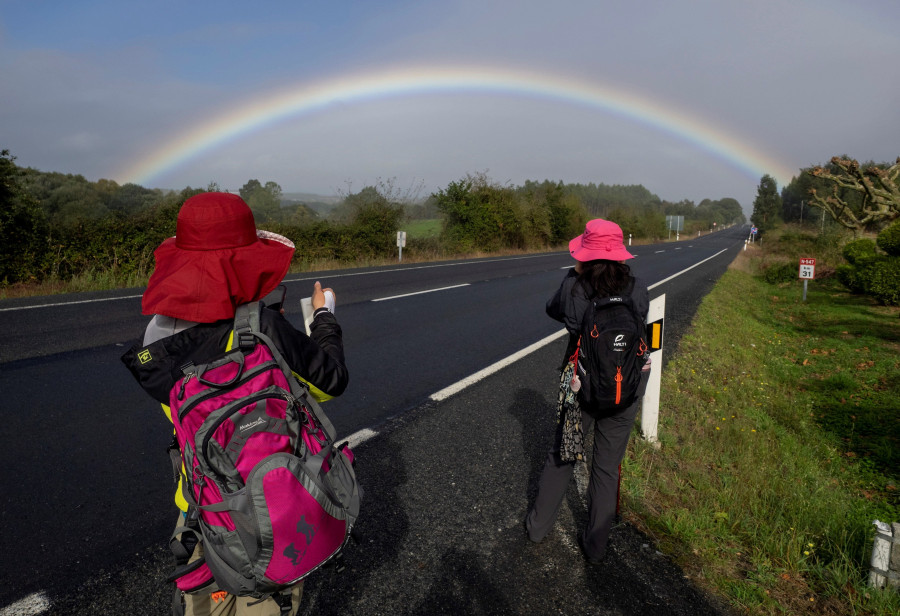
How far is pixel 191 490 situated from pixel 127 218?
1516 centimetres

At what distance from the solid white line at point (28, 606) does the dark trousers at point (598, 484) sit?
2328 millimetres

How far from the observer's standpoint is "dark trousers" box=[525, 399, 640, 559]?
2.91 m

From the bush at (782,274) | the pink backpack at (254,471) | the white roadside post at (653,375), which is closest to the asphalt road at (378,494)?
the white roadside post at (653,375)

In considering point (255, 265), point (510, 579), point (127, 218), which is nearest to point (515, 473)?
point (510, 579)

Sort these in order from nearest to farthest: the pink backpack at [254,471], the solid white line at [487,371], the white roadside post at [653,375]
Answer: the pink backpack at [254,471] < the white roadside post at [653,375] < the solid white line at [487,371]

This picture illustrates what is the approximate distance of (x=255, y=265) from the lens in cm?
162

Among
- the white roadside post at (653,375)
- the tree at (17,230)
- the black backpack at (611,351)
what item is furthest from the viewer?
the tree at (17,230)

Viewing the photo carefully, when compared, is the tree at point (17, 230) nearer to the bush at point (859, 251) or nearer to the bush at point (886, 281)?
the bush at point (886, 281)

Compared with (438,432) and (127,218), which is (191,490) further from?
(127,218)

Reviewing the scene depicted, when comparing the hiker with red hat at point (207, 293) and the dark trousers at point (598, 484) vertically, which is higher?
the hiker with red hat at point (207, 293)

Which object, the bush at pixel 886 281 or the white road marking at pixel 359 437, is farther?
the bush at pixel 886 281

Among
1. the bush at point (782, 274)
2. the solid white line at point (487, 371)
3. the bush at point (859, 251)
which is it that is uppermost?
the bush at point (859, 251)

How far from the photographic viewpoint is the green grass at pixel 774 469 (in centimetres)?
292

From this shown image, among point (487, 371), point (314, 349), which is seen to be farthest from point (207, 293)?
point (487, 371)
